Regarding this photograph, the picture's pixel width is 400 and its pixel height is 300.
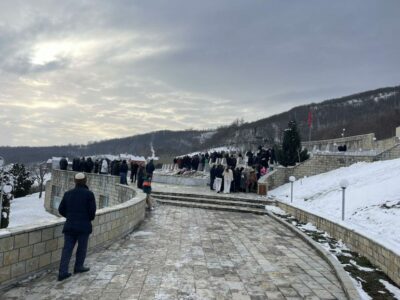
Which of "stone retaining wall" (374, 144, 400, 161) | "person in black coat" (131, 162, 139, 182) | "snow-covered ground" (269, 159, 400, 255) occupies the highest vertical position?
"stone retaining wall" (374, 144, 400, 161)

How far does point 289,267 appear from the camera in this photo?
7.22 m

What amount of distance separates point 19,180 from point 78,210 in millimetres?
62619

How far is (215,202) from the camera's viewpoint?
17.1 m

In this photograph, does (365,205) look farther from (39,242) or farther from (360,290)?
(39,242)

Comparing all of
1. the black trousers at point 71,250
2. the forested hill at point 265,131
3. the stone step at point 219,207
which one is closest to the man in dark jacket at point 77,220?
the black trousers at point 71,250

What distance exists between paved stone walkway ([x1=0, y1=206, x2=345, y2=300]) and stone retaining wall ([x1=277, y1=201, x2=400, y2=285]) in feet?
2.70

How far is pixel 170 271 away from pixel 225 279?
38.5 inches

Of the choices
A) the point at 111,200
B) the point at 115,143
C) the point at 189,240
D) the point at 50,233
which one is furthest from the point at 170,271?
the point at 115,143

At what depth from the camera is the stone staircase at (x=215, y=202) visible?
16234 mm

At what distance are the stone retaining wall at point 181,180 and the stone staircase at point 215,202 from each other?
647 centimetres

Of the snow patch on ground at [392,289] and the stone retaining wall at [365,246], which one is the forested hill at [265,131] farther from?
the snow patch on ground at [392,289]

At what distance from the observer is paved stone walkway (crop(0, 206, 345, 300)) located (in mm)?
5484

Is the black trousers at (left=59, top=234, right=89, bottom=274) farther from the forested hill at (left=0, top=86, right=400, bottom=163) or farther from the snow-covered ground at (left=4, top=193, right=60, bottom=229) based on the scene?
the forested hill at (left=0, top=86, right=400, bottom=163)

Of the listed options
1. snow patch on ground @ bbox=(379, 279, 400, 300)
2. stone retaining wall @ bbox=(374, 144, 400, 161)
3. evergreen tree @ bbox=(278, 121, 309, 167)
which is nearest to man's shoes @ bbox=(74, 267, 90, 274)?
snow patch on ground @ bbox=(379, 279, 400, 300)
